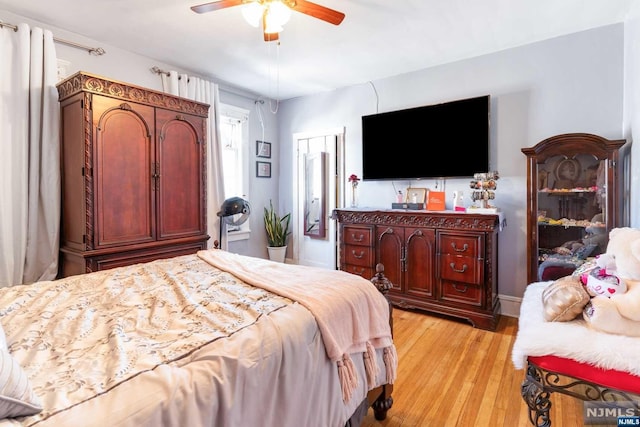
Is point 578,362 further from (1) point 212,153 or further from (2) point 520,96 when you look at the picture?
(1) point 212,153

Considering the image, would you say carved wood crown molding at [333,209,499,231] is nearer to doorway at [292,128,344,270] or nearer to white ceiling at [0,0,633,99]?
doorway at [292,128,344,270]

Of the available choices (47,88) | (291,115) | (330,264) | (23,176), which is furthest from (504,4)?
(23,176)

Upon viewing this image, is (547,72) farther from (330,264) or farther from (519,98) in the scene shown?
(330,264)

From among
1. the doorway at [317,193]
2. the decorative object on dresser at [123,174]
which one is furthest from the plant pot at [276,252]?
the decorative object on dresser at [123,174]

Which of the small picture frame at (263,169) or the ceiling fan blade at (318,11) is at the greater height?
the ceiling fan blade at (318,11)

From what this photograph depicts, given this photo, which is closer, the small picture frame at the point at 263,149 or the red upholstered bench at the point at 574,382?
the red upholstered bench at the point at 574,382

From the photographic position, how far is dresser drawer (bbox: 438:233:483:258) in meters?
2.89

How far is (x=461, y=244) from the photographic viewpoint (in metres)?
2.97

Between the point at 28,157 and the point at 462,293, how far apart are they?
3.85 meters

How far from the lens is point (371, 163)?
3889mm

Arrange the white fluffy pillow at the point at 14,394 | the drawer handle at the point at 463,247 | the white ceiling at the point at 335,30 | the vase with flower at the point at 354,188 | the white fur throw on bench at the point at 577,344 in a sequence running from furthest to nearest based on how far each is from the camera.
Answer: the vase with flower at the point at 354,188 → the drawer handle at the point at 463,247 → the white ceiling at the point at 335,30 → the white fur throw on bench at the point at 577,344 → the white fluffy pillow at the point at 14,394

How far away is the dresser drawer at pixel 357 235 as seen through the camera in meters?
3.52

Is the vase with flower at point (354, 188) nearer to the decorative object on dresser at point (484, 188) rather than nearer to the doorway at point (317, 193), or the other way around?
the doorway at point (317, 193)

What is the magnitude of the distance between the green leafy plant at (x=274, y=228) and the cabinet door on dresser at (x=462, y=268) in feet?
7.57
